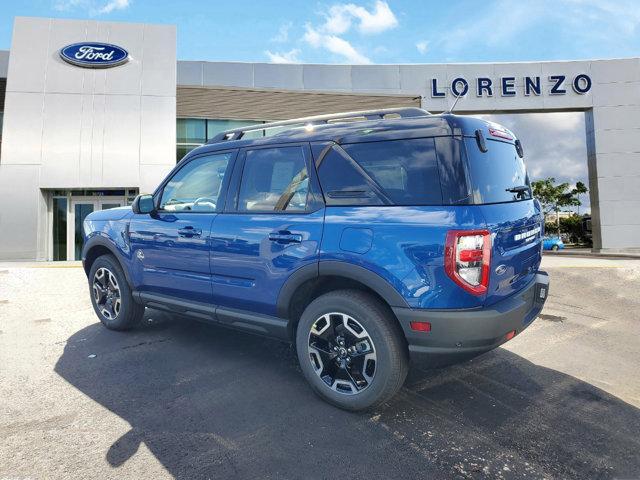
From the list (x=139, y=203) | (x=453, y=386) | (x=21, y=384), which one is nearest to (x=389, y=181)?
(x=453, y=386)

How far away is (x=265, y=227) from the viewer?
310cm

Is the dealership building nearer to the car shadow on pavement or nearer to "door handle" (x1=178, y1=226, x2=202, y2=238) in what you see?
"door handle" (x1=178, y1=226, x2=202, y2=238)

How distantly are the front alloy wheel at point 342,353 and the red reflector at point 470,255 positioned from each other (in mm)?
777

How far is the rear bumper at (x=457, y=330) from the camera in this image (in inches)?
95.2

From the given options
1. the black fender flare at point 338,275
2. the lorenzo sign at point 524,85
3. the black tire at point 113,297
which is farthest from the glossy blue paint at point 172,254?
the lorenzo sign at point 524,85

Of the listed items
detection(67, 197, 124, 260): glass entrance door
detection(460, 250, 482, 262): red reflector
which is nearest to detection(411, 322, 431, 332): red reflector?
detection(460, 250, 482, 262): red reflector

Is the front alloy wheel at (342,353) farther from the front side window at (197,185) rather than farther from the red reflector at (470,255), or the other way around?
the front side window at (197,185)

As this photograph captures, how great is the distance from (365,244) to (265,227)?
0.85 m

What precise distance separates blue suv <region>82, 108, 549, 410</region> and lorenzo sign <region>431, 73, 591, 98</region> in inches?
752

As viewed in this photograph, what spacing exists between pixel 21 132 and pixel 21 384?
1508cm

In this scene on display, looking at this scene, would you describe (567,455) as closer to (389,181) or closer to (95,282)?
(389,181)

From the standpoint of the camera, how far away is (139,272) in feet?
13.4

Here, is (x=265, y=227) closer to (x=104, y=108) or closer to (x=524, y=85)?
(x=104, y=108)

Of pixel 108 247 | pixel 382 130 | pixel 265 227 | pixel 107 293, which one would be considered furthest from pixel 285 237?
pixel 107 293
